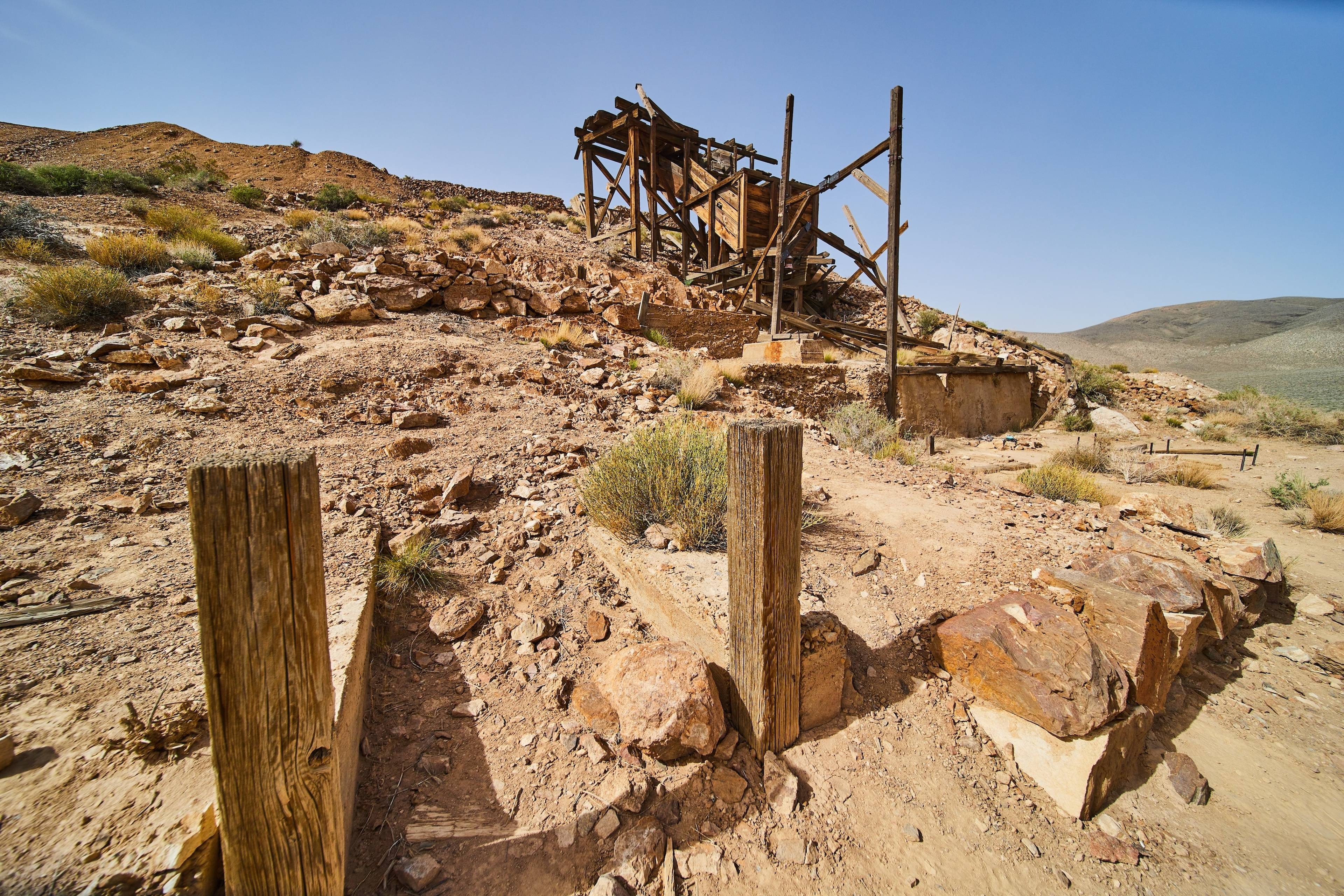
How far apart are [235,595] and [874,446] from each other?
652cm

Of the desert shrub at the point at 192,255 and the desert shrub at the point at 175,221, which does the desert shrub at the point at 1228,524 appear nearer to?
the desert shrub at the point at 192,255

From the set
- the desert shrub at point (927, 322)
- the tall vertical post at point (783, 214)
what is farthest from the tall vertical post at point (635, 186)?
the desert shrub at point (927, 322)

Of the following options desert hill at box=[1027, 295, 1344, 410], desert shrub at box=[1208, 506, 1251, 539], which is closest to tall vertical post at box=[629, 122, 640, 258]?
desert shrub at box=[1208, 506, 1251, 539]

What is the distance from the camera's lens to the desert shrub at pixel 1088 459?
6867 mm

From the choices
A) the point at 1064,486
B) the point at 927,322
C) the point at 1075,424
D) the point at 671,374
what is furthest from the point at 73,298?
the point at 927,322

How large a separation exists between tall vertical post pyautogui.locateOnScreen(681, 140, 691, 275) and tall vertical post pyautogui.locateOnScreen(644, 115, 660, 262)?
56cm

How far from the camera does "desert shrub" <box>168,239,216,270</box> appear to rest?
7.01 meters

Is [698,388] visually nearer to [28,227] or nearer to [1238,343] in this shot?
[28,227]

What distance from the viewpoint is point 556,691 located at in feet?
8.59

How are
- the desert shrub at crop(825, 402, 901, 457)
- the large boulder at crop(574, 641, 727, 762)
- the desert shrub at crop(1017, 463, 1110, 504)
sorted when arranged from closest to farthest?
the large boulder at crop(574, 641, 727, 762)
the desert shrub at crop(1017, 463, 1110, 504)
the desert shrub at crop(825, 402, 901, 457)

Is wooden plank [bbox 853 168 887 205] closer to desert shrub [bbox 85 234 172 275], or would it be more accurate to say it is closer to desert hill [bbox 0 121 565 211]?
desert shrub [bbox 85 234 172 275]

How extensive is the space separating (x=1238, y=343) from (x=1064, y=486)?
3549 cm

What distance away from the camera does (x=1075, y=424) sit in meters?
10.3

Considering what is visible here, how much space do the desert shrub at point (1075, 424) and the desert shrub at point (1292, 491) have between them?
3810 mm
